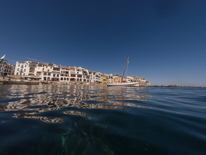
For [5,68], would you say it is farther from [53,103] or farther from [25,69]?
[53,103]

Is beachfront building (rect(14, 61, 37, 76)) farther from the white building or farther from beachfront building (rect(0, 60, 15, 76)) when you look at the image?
beachfront building (rect(0, 60, 15, 76))

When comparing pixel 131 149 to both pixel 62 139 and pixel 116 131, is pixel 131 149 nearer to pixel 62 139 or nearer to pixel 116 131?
pixel 116 131

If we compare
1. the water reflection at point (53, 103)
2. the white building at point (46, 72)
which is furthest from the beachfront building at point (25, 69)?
the water reflection at point (53, 103)

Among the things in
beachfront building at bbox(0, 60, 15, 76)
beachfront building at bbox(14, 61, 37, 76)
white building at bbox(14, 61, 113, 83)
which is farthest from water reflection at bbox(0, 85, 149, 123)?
beachfront building at bbox(0, 60, 15, 76)

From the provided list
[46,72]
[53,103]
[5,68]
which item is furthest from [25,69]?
[53,103]

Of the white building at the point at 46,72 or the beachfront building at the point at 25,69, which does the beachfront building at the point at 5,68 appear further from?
the beachfront building at the point at 25,69

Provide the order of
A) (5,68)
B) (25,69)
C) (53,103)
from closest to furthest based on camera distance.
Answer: (53,103), (25,69), (5,68)

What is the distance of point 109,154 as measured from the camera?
129 centimetres

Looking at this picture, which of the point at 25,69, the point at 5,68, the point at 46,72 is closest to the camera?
the point at 46,72

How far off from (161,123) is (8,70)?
7011cm

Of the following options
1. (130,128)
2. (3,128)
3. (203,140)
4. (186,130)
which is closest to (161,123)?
(186,130)

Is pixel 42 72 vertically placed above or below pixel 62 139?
above

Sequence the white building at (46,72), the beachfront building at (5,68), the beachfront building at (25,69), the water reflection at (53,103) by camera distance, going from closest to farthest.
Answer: the water reflection at (53,103) < the white building at (46,72) < the beachfront building at (25,69) < the beachfront building at (5,68)

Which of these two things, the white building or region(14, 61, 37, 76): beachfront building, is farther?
region(14, 61, 37, 76): beachfront building
